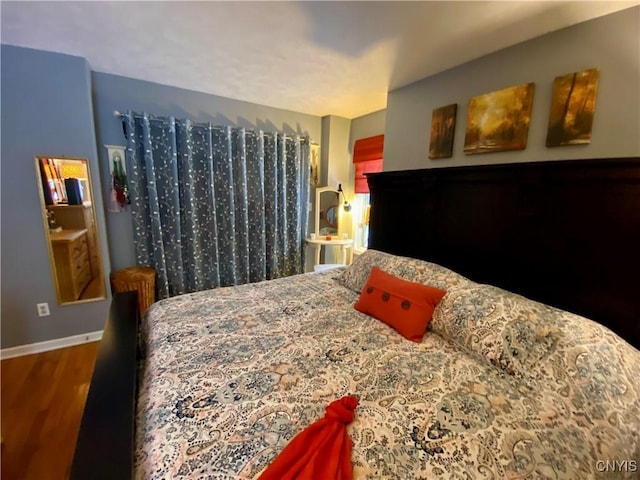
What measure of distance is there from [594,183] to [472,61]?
1.13m

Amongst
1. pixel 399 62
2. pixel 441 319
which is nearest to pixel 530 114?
pixel 399 62

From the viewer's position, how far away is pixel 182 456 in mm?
763

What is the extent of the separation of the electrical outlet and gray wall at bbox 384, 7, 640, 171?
10.9 ft

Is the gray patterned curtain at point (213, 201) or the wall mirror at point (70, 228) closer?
the wall mirror at point (70, 228)

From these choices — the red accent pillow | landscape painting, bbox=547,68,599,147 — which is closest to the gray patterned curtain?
the red accent pillow

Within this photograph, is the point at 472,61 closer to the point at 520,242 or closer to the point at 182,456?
the point at 520,242

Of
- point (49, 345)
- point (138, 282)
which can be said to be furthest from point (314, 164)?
point (49, 345)

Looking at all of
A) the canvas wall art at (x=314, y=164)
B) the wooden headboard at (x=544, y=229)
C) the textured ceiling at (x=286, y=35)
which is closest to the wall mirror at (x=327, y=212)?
the canvas wall art at (x=314, y=164)

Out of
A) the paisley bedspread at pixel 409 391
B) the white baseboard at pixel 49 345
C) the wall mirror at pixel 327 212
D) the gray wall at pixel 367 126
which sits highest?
the gray wall at pixel 367 126

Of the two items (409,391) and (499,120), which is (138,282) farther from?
(499,120)

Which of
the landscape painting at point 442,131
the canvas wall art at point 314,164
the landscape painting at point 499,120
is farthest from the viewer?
the canvas wall art at point 314,164

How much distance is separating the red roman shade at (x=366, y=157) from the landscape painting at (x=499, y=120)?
1243 millimetres

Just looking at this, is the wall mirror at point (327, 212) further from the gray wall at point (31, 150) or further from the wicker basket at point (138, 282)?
the gray wall at point (31, 150)

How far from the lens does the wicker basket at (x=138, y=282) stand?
2531 mm
